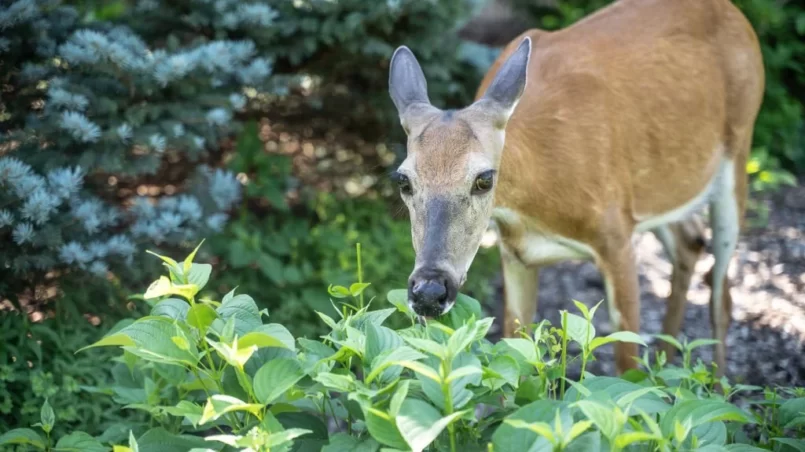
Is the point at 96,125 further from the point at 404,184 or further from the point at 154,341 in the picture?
the point at 154,341

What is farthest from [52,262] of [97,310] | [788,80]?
[788,80]

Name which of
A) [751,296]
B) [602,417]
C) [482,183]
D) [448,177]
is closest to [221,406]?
A: [602,417]

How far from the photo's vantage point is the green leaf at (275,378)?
252 centimetres

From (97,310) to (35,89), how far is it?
1.22 m

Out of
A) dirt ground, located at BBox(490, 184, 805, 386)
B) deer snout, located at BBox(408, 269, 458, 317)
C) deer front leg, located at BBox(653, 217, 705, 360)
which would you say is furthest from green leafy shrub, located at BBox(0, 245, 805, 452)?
deer front leg, located at BBox(653, 217, 705, 360)

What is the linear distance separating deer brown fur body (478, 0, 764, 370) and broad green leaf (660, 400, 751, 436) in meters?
1.85

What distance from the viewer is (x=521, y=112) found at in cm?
471

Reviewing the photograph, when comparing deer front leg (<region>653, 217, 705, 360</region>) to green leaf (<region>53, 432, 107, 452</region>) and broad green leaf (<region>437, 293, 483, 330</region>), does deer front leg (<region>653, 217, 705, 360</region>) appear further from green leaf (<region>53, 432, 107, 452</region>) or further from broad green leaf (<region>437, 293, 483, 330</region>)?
green leaf (<region>53, 432, 107, 452</region>)

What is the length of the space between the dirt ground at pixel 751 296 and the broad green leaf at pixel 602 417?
2.98 meters

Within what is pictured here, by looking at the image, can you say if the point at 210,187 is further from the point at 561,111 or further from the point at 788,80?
the point at 788,80

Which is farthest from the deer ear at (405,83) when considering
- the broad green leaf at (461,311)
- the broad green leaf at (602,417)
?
the broad green leaf at (602,417)

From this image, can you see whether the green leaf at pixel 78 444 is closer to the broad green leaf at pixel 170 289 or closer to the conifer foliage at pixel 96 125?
the broad green leaf at pixel 170 289

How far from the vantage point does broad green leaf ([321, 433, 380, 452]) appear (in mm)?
2516

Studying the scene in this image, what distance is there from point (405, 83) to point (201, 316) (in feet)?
6.13
